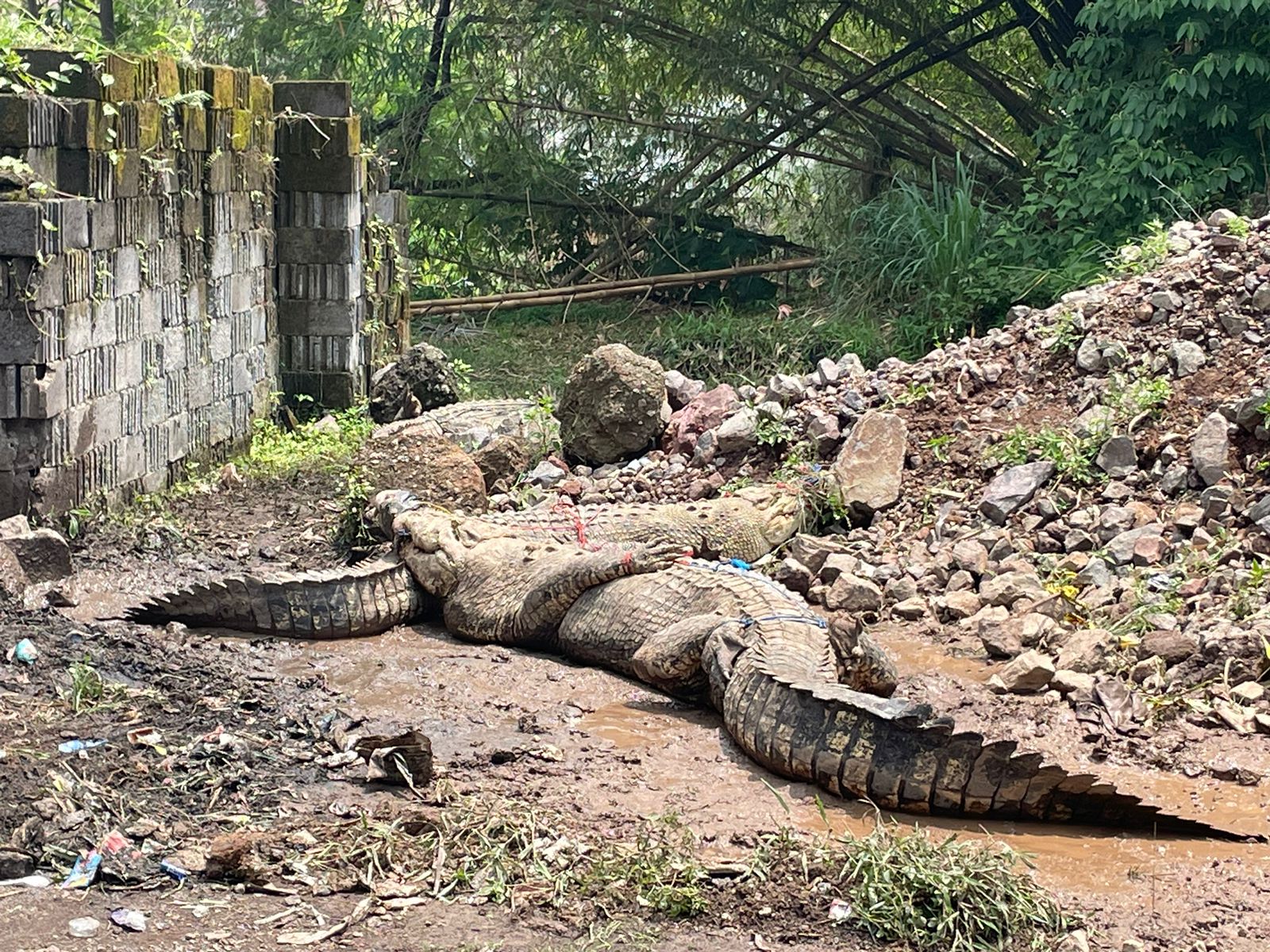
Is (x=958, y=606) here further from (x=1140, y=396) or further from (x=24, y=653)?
(x=24, y=653)

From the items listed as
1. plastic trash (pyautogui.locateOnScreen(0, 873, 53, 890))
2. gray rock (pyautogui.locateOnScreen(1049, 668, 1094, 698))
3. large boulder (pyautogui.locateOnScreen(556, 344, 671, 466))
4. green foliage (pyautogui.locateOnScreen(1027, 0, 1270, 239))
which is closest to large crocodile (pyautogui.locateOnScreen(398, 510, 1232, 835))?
gray rock (pyautogui.locateOnScreen(1049, 668, 1094, 698))

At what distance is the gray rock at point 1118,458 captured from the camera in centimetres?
697

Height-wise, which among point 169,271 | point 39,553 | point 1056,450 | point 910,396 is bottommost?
point 39,553

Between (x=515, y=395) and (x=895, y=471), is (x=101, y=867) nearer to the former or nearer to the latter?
(x=895, y=471)

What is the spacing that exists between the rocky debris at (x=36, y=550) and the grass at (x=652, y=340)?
4410mm

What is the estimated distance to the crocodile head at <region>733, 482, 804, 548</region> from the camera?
24.0 feet

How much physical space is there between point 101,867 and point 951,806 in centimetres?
226

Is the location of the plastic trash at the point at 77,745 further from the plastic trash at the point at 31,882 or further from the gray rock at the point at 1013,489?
the gray rock at the point at 1013,489

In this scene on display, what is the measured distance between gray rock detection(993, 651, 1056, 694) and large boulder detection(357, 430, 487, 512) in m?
3.16

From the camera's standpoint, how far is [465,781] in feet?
14.9

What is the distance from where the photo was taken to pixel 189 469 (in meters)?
8.61

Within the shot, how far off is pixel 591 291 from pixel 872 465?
6.63 m

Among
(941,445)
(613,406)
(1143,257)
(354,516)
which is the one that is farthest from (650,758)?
(1143,257)

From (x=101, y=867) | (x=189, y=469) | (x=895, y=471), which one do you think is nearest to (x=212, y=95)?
(x=189, y=469)
